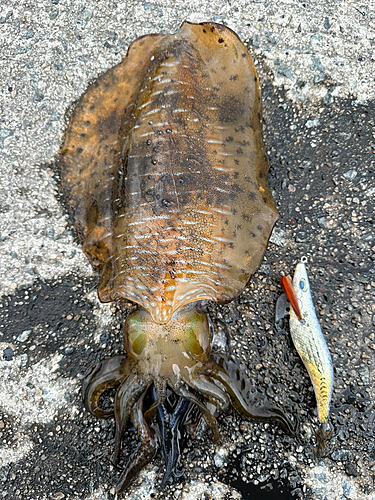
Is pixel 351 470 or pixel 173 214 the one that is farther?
pixel 351 470

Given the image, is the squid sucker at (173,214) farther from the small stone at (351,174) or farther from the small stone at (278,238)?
the small stone at (351,174)

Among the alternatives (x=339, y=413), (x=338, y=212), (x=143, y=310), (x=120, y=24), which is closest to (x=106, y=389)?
(x=143, y=310)

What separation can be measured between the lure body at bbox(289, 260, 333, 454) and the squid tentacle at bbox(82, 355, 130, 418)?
1583mm

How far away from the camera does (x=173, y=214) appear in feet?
9.88

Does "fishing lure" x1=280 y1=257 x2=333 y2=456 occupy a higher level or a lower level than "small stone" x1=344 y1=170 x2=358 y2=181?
lower

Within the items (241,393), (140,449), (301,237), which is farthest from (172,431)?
(301,237)

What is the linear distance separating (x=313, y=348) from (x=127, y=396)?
1695 mm

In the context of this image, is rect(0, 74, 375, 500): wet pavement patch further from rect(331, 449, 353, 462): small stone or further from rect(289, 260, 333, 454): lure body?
rect(289, 260, 333, 454): lure body

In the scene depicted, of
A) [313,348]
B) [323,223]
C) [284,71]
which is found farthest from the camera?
[284,71]

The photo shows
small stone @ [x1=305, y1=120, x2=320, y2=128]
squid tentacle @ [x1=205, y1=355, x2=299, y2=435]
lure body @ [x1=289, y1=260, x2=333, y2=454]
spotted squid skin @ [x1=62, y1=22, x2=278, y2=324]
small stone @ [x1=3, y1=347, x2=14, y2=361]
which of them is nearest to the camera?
spotted squid skin @ [x1=62, y1=22, x2=278, y2=324]

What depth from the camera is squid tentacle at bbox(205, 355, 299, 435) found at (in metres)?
3.27

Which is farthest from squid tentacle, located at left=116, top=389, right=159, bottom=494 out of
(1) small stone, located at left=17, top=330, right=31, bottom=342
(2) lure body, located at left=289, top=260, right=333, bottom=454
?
(2) lure body, located at left=289, top=260, right=333, bottom=454

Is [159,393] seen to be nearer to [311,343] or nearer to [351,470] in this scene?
[311,343]

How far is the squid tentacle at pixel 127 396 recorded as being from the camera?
3.12 metres
